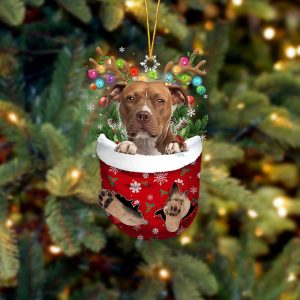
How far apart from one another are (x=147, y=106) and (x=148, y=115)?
0.03ft

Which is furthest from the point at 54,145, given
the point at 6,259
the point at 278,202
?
the point at 278,202

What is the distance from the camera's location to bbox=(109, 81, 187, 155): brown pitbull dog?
608 mm

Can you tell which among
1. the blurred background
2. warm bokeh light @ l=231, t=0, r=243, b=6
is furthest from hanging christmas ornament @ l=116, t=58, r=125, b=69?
warm bokeh light @ l=231, t=0, r=243, b=6

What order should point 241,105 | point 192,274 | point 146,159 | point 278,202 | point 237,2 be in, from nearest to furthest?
point 146,159 → point 192,274 → point 241,105 → point 237,2 → point 278,202

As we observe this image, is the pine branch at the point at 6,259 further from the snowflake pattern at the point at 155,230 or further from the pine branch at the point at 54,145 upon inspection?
the snowflake pattern at the point at 155,230

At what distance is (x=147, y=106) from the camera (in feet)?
2.00

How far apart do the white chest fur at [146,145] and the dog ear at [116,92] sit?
0.05 m

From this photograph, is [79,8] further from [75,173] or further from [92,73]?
[92,73]

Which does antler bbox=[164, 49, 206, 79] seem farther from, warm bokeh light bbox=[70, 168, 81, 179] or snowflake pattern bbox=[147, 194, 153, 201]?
warm bokeh light bbox=[70, 168, 81, 179]

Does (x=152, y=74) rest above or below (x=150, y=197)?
above

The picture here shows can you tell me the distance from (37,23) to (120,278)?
0.66 metres

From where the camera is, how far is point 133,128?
2.01 feet

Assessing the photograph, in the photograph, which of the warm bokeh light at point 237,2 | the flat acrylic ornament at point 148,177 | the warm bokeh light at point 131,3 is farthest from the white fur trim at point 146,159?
the warm bokeh light at point 237,2

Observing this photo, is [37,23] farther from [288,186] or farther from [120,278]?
[288,186]
